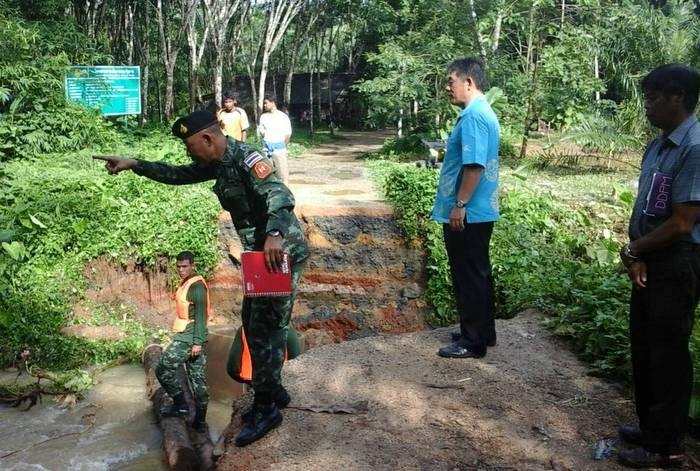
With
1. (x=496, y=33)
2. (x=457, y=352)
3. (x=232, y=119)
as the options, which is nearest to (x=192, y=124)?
(x=457, y=352)

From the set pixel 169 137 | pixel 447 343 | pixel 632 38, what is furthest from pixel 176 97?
pixel 447 343

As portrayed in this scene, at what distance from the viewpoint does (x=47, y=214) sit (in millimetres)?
8258

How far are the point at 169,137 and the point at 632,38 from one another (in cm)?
959

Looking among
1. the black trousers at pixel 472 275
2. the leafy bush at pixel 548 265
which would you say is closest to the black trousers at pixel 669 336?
the leafy bush at pixel 548 265

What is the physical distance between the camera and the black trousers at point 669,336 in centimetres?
282

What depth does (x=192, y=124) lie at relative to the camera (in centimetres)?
340

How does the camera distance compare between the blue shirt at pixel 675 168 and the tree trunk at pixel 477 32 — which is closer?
the blue shirt at pixel 675 168

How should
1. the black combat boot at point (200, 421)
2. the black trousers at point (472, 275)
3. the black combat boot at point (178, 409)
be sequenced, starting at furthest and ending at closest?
1. the black combat boot at point (178, 409)
2. the black combat boot at point (200, 421)
3. the black trousers at point (472, 275)

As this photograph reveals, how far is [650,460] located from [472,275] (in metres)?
1.55

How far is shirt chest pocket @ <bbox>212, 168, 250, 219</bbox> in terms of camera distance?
11.4 ft

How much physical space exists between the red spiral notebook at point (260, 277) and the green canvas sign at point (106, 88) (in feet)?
35.7

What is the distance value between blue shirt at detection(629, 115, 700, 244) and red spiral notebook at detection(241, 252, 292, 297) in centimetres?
163

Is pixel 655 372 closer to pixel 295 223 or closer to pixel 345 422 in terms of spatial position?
pixel 345 422

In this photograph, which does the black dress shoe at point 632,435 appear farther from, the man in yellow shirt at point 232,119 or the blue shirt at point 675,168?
the man in yellow shirt at point 232,119
